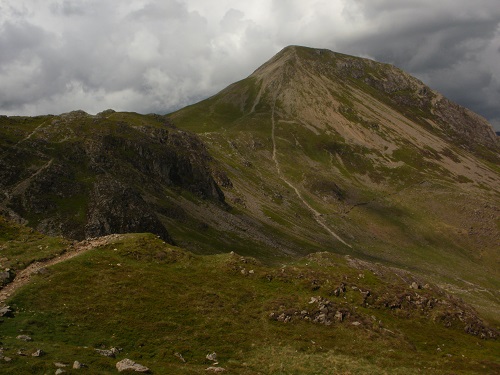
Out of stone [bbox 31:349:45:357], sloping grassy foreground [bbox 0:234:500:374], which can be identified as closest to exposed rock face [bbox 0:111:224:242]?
sloping grassy foreground [bbox 0:234:500:374]

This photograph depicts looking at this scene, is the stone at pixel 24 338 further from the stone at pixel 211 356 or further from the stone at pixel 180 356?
the stone at pixel 211 356

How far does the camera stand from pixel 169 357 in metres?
32.1

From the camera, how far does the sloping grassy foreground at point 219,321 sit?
105ft

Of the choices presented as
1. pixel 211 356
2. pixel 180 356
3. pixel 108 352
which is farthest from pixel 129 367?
pixel 211 356

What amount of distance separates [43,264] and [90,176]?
64.0 metres

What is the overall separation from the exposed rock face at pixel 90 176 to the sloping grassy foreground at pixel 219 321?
40536 millimetres

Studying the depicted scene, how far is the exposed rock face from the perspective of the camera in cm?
8900

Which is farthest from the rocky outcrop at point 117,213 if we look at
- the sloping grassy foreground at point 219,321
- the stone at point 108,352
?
the stone at point 108,352

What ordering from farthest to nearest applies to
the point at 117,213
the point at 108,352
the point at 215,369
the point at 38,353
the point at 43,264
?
the point at 117,213 < the point at 43,264 < the point at 215,369 < the point at 108,352 < the point at 38,353

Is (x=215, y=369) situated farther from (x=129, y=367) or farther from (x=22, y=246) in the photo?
(x=22, y=246)

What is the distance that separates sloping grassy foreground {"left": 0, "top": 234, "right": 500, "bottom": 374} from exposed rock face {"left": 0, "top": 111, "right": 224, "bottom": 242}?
Answer: 1596 inches

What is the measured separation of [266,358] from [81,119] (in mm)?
129855

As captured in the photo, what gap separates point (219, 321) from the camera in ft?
132

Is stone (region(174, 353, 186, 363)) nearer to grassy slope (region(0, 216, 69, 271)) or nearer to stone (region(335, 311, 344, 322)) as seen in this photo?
stone (region(335, 311, 344, 322))
